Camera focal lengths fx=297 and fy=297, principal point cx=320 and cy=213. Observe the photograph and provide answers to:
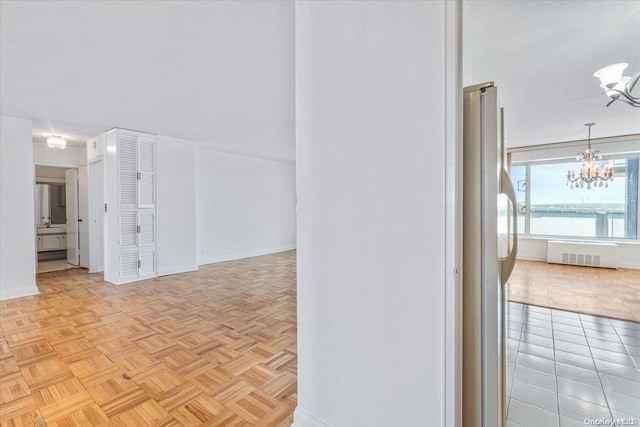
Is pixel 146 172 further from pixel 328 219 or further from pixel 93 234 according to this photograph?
pixel 328 219

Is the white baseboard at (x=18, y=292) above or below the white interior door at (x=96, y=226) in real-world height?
below

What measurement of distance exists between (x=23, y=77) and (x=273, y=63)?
2.30m

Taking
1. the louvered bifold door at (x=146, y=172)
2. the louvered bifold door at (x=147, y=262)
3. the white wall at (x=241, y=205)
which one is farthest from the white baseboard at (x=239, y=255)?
the louvered bifold door at (x=146, y=172)

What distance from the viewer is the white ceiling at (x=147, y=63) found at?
1853 mm

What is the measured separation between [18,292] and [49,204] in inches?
172

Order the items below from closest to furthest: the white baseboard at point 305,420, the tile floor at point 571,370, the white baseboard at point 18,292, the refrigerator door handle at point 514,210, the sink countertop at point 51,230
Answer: the refrigerator door handle at point 514,210 → the white baseboard at point 305,420 → the tile floor at point 571,370 → the white baseboard at point 18,292 → the sink countertop at point 51,230

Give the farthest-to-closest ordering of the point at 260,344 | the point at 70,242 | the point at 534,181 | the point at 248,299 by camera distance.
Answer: the point at 534,181 < the point at 70,242 < the point at 248,299 < the point at 260,344

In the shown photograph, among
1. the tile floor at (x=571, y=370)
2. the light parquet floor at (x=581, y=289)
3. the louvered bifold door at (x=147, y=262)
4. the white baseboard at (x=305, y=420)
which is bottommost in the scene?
the tile floor at (x=571, y=370)

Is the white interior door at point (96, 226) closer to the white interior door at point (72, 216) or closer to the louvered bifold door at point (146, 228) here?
the white interior door at point (72, 216)

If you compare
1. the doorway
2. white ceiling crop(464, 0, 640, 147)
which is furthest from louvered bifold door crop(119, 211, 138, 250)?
white ceiling crop(464, 0, 640, 147)

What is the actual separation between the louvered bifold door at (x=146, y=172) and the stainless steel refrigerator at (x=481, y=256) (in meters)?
4.94

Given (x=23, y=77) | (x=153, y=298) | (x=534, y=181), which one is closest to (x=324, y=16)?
(x=23, y=77)

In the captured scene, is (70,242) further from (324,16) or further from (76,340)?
(324,16)

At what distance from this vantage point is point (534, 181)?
6355 millimetres
